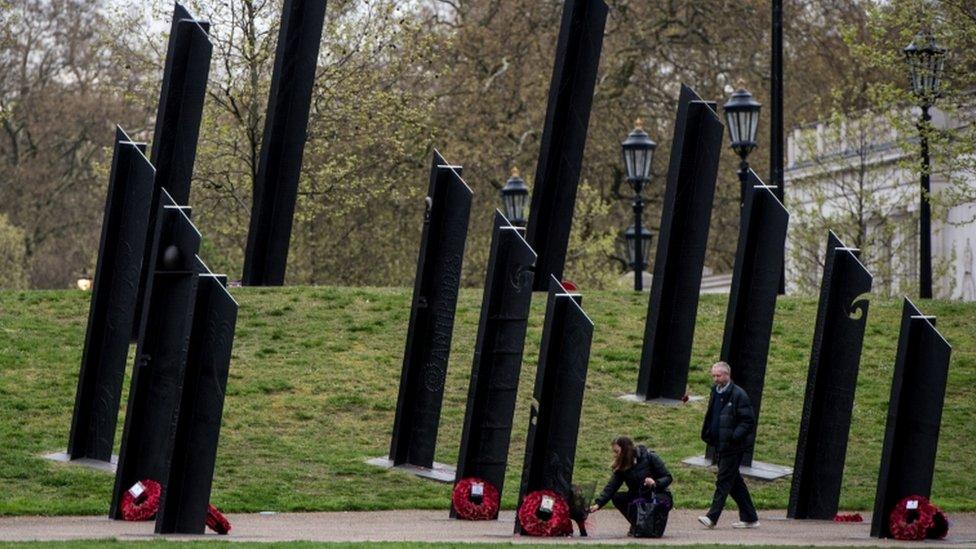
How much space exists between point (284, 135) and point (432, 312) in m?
3.78

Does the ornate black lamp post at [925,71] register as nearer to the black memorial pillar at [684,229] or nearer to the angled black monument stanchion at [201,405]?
the black memorial pillar at [684,229]

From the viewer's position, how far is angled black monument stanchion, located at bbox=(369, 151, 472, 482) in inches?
828

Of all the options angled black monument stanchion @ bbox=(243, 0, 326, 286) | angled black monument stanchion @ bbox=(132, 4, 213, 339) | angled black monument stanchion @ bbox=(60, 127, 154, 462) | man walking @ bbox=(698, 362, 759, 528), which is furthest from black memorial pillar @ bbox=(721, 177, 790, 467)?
angled black monument stanchion @ bbox=(60, 127, 154, 462)

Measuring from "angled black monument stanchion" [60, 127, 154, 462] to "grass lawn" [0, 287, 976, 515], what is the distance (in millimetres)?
736

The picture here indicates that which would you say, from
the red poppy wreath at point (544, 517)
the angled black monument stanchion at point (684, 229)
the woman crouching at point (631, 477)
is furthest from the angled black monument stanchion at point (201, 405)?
the angled black monument stanchion at point (684, 229)

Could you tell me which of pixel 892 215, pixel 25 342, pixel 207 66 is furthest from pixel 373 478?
pixel 892 215

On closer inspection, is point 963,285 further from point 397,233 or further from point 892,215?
point 397,233

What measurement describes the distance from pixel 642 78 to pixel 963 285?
1070cm

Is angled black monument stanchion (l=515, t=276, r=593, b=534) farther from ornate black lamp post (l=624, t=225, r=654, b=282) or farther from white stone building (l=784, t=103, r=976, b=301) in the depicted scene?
white stone building (l=784, t=103, r=976, b=301)

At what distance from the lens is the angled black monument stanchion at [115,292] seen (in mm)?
20766

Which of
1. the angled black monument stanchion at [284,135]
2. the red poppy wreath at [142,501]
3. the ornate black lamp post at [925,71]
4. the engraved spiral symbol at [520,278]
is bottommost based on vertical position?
the red poppy wreath at [142,501]

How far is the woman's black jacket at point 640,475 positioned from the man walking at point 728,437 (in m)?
0.76

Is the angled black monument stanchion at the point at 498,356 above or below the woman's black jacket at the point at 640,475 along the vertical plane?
above

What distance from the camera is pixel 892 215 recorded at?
155ft
